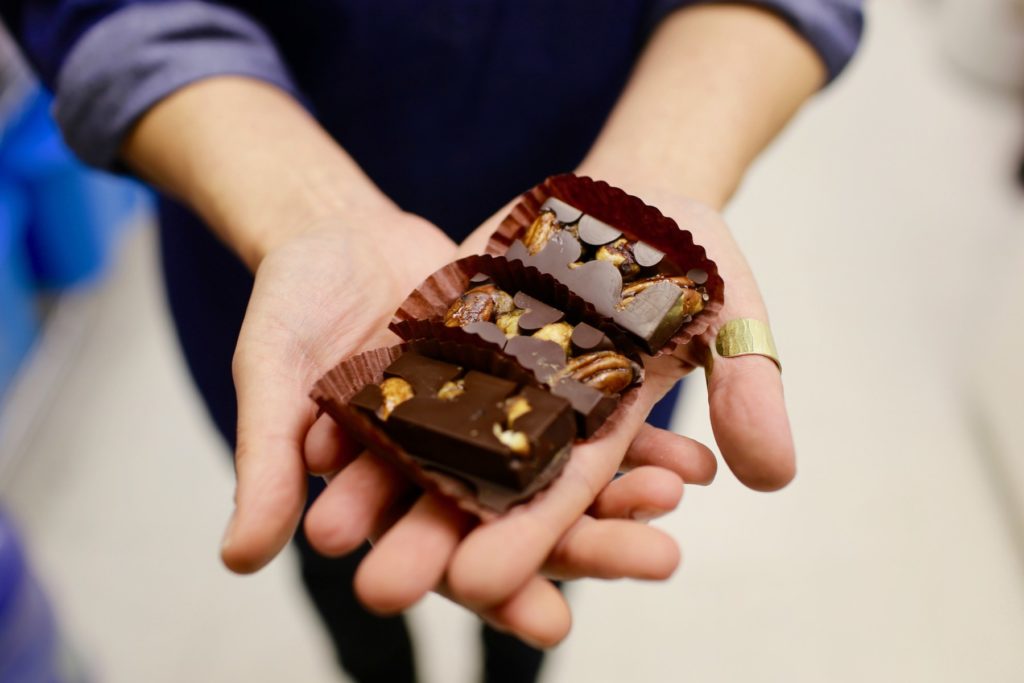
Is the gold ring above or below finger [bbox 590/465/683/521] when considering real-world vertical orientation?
above

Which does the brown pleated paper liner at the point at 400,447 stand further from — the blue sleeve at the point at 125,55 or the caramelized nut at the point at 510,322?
the blue sleeve at the point at 125,55

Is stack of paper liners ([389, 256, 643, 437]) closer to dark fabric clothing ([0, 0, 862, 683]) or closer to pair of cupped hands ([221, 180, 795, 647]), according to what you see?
pair of cupped hands ([221, 180, 795, 647])

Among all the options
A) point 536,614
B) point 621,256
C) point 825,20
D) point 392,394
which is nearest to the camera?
point 536,614

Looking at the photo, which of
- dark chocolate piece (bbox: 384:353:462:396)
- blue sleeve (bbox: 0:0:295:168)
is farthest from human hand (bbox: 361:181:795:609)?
blue sleeve (bbox: 0:0:295:168)

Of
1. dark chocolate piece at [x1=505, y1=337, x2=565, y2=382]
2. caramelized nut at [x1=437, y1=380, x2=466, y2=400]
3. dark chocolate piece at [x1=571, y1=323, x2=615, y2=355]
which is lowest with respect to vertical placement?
caramelized nut at [x1=437, y1=380, x2=466, y2=400]

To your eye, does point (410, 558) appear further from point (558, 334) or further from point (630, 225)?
point (630, 225)

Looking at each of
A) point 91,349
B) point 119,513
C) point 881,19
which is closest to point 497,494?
point 119,513

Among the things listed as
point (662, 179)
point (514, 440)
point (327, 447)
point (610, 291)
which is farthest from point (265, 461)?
point (662, 179)
